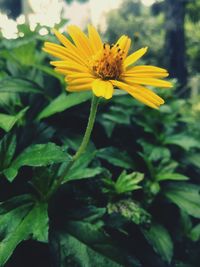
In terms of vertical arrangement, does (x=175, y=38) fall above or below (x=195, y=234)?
below

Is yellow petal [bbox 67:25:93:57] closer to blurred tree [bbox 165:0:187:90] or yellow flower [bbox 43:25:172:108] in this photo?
yellow flower [bbox 43:25:172:108]

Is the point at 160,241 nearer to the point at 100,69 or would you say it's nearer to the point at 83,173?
the point at 83,173

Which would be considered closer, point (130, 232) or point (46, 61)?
point (130, 232)

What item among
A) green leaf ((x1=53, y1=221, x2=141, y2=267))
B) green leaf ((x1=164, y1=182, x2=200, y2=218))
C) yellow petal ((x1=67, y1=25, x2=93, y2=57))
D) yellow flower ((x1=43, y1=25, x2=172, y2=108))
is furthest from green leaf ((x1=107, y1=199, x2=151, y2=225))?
yellow petal ((x1=67, y1=25, x2=93, y2=57))

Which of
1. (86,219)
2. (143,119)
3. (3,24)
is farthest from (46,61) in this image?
(86,219)

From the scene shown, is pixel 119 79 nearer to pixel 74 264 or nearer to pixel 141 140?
pixel 74 264

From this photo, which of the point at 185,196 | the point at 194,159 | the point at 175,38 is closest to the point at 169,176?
the point at 185,196
